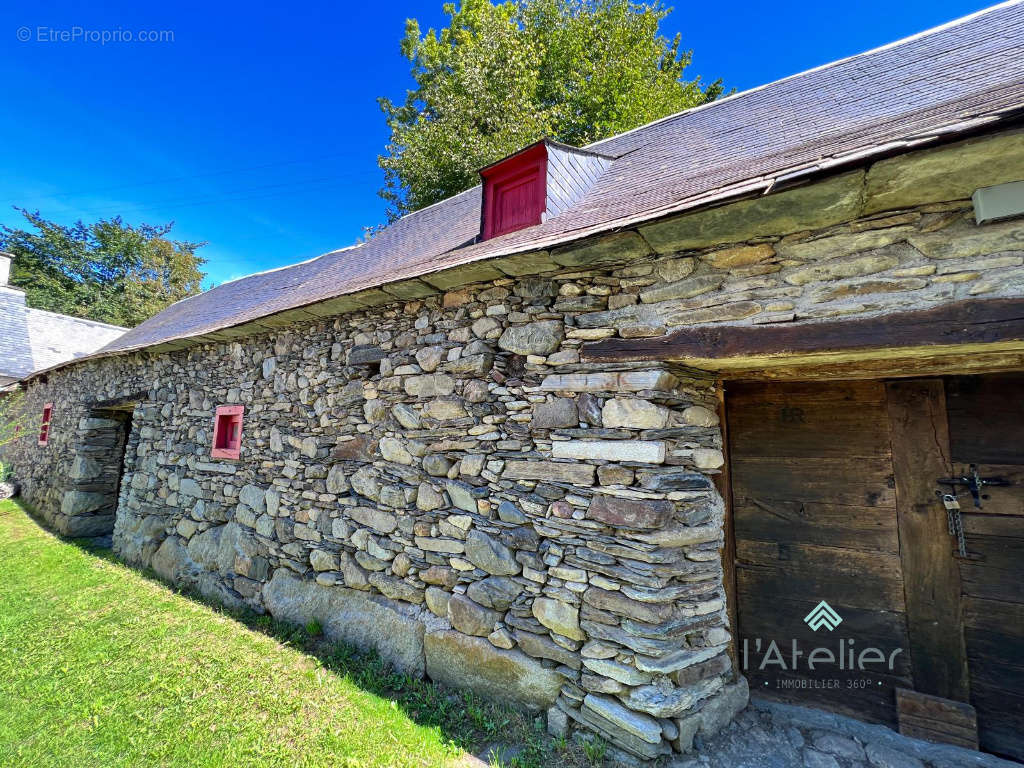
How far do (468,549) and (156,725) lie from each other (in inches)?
87.0

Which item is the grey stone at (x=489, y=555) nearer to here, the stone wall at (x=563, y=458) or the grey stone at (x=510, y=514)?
the stone wall at (x=563, y=458)

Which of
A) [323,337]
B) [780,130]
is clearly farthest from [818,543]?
[323,337]

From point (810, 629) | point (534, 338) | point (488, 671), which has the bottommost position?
point (488, 671)

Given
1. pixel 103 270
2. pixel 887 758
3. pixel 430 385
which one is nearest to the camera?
pixel 887 758

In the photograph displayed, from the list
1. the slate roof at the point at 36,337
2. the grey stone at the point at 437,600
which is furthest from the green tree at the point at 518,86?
the slate roof at the point at 36,337

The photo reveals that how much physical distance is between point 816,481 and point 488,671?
243 cm

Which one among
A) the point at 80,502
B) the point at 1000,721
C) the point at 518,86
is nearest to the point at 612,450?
the point at 1000,721

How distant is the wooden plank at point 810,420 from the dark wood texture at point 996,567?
42 centimetres

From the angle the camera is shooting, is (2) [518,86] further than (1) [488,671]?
Yes

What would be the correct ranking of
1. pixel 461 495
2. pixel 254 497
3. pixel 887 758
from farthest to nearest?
pixel 254 497, pixel 461 495, pixel 887 758

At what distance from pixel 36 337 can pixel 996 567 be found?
2228 cm

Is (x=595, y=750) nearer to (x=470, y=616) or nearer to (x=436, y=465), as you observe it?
(x=470, y=616)

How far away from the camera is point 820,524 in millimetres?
2873

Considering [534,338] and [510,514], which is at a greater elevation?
[534,338]
